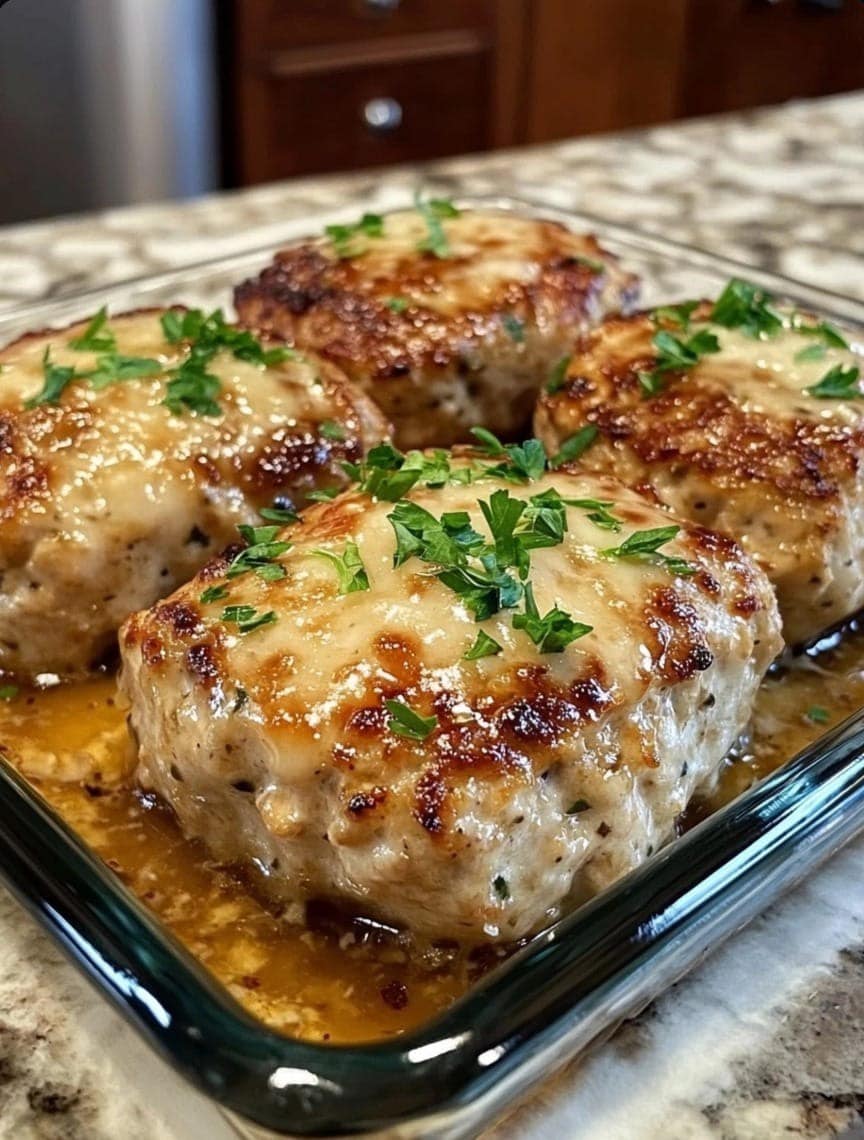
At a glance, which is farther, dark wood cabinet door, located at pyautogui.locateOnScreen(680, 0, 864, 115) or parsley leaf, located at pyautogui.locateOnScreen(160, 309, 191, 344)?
dark wood cabinet door, located at pyautogui.locateOnScreen(680, 0, 864, 115)

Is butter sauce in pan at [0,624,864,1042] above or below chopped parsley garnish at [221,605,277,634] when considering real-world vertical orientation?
below

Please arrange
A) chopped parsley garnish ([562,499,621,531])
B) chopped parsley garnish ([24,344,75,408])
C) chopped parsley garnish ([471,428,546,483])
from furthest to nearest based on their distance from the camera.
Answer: chopped parsley garnish ([24,344,75,408]) < chopped parsley garnish ([471,428,546,483]) < chopped parsley garnish ([562,499,621,531])

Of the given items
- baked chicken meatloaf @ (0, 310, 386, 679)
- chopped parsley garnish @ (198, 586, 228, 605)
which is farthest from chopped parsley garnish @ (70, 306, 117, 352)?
chopped parsley garnish @ (198, 586, 228, 605)

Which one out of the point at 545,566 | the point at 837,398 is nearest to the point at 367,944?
the point at 545,566

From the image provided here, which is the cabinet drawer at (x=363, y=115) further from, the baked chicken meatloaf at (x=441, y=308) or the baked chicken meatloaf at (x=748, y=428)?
the baked chicken meatloaf at (x=748, y=428)

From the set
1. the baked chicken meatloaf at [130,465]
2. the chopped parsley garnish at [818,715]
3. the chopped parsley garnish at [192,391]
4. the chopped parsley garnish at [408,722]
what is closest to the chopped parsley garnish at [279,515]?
the baked chicken meatloaf at [130,465]

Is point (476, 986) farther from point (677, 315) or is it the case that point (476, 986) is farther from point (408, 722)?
point (677, 315)

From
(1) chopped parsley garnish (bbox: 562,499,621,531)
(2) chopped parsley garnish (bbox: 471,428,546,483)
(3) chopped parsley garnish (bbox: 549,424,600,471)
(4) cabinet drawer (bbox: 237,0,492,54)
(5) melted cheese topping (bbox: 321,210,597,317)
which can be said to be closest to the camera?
(1) chopped parsley garnish (bbox: 562,499,621,531)

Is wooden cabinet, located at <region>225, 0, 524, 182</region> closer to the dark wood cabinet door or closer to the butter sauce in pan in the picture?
the dark wood cabinet door
